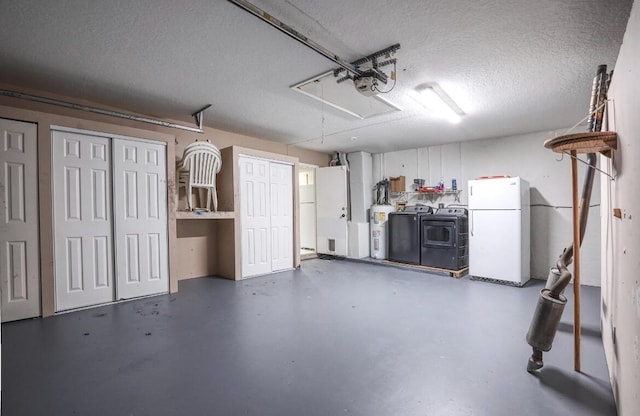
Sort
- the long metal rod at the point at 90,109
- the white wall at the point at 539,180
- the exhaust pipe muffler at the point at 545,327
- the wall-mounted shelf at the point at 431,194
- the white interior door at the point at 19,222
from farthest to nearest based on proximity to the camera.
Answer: the wall-mounted shelf at the point at 431,194, the white wall at the point at 539,180, the long metal rod at the point at 90,109, the white interior door at the point at 19,222, the exhaust pipe muffler at the point at 545,327

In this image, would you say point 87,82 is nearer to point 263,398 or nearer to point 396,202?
point 263,398

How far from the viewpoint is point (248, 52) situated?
2641 mm

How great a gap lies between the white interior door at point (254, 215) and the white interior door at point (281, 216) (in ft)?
0.37

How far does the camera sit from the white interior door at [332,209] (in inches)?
259

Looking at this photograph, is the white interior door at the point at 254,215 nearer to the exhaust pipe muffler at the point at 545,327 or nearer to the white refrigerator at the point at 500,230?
the white refrigerator at the point at 500,230

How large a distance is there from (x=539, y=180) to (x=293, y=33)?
15.7ft

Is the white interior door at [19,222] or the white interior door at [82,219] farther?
the white interior door at [82,219]

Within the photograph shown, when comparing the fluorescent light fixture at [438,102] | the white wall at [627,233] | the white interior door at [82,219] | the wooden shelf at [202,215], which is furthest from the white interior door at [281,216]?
the white wall at [627,233]

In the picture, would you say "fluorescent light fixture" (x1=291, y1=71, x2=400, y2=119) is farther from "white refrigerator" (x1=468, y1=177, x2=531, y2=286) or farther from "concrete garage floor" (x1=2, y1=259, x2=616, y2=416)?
"concrete garage floor" (x1=2, y1=259, x2=616, y2=416)

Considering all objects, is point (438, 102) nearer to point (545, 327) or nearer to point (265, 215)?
point (545, 327)

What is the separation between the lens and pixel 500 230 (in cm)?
454

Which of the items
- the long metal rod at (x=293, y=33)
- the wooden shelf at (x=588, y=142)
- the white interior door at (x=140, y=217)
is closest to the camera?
the wooden shelf at (x=588, y=142)

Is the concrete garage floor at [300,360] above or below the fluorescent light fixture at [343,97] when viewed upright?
below

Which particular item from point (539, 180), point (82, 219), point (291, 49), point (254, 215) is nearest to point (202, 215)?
point (254, 215)
